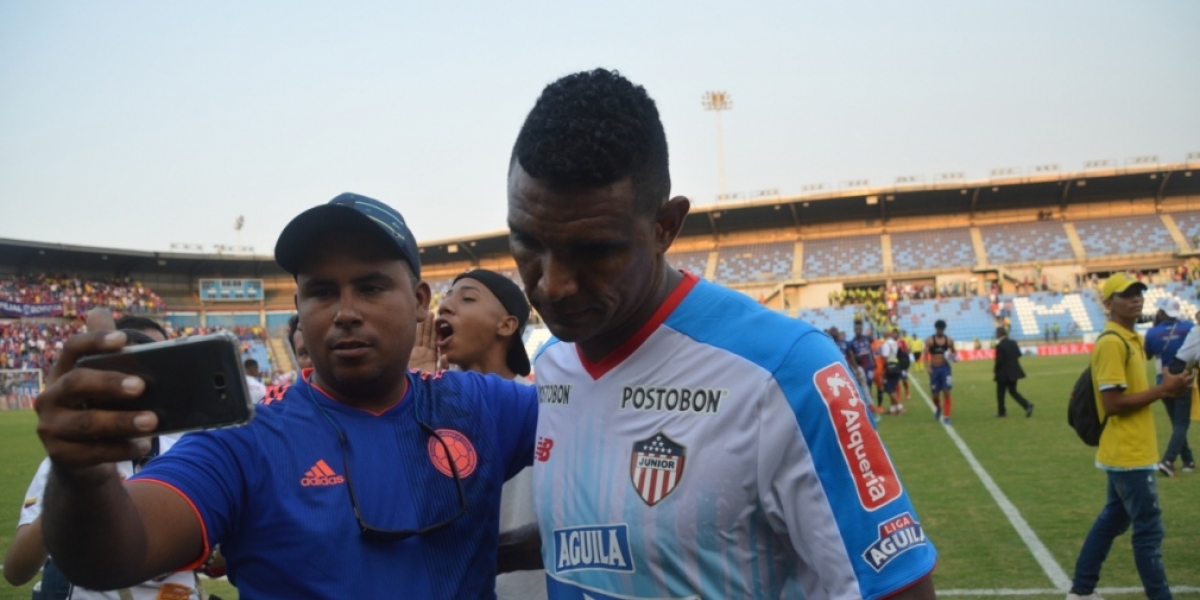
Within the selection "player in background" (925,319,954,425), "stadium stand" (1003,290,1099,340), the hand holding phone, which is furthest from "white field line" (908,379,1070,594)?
"stadium stand" (1003,290,1099,340)

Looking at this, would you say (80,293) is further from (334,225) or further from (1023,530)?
(334,225)

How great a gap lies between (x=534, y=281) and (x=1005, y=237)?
2307 inches

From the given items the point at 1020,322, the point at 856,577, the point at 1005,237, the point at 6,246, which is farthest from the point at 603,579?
the point at 1005,237

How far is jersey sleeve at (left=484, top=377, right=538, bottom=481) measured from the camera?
8.59 feet

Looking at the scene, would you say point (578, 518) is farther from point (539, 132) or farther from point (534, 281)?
point (539, 132)

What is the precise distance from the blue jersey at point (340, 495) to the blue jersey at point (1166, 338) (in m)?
13.4

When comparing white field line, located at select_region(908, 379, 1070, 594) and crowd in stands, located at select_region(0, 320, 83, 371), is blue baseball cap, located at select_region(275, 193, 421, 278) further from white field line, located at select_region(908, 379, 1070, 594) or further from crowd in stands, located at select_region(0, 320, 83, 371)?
crowd in stands, located at select_region(0, 320, 83, 371)

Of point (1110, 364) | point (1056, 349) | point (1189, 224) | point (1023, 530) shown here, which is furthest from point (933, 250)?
point (1110, 364)

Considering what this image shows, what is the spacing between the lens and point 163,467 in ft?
6.45

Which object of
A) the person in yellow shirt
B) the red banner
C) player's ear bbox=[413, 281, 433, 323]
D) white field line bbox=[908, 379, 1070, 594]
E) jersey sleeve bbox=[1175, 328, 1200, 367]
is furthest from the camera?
the red banner

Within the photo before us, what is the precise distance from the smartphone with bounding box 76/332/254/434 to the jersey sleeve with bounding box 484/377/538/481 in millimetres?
1181

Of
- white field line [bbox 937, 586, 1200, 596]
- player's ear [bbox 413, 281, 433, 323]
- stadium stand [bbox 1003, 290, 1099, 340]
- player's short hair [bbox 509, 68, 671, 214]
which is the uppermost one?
player's short hair [bbox 509, 68, 671, 214]

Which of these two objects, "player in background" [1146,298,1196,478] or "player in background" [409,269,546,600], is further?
"player in background" [1146,298,1196,478]

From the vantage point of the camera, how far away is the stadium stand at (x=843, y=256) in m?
55.1
